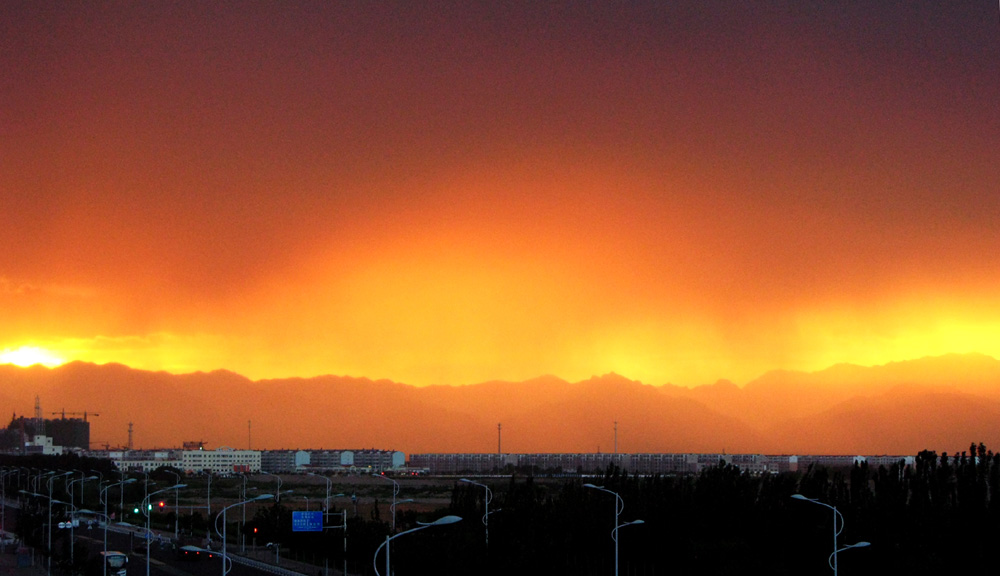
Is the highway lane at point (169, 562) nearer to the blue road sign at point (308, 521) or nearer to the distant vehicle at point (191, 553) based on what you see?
the distant vehicle at point (191, 553)

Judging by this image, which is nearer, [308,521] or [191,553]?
[308,521]

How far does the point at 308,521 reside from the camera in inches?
2309

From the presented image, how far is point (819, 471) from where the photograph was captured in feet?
176

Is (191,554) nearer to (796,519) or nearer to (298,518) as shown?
(298,518)

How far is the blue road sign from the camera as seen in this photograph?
191 feet

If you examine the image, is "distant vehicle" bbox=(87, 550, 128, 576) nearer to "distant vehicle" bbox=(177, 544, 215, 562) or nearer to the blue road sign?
"distant vehicle" bbox=(177, 544, 215, 562)

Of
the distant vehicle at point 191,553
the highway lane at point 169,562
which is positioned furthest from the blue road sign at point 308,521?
the distant vehicle at point 191,553

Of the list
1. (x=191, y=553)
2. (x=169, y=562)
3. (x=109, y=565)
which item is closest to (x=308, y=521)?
(x=109, y=565)

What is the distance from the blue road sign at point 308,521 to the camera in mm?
58188

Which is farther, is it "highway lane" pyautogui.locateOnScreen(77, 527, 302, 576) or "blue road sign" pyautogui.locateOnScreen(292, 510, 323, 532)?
"highway lane" pyautogui.locateOnScreen(77, 527, 302, 576)

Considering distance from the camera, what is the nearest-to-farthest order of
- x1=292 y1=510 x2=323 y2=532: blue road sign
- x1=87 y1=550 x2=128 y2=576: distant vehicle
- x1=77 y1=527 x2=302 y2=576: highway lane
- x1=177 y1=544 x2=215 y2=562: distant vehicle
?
x1=87 y1=550 x2=128 y2=576: distant vehicle < x1=292 y1=510 x2=323 y2=532: blue road sign < x1=77 y1=527 x2=302 y2=576: highway lane < x1=177 y1=544 x2=215 y2=562: distant vehicle

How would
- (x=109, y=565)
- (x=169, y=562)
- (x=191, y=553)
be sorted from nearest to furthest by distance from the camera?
(x=109, y=565)
(x=169, y=562)
(x=191, y=553)

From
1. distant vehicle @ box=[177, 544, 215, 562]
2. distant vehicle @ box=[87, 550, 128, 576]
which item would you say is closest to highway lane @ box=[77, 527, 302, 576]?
distant vehicle @ box=[177, 544, 215, 562]

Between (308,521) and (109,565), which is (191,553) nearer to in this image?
(109,565)
